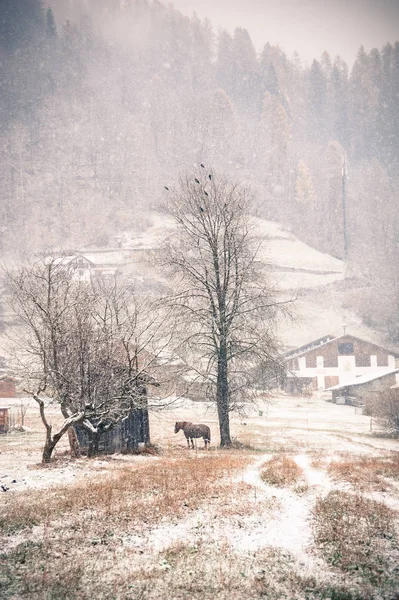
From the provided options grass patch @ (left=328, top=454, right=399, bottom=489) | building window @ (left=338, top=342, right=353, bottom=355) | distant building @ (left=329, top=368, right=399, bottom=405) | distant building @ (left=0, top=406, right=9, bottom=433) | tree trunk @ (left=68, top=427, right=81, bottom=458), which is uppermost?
building window @ (left=338, top=342, right=353, bottom=355)

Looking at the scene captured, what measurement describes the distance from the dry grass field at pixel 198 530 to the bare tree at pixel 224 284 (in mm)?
5201

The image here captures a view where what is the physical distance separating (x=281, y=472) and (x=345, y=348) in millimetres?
58170

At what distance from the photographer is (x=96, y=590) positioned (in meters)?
5.10

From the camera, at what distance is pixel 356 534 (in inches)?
280

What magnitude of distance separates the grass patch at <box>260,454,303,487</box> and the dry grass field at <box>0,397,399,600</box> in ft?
0.24

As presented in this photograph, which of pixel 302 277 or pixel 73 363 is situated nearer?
pixel 73 363

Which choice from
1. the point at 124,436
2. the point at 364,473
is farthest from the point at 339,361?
the point at 364,473

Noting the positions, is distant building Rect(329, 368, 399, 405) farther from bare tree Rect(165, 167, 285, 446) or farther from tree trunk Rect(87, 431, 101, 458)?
tree trunk Rect(87, 431, 101, 458)

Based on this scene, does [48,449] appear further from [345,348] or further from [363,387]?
[345,348]

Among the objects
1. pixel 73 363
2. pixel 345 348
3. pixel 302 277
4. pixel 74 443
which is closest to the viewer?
pixel 73 363

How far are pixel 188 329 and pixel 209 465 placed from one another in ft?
22.0

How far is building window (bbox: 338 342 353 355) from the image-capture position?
215ft

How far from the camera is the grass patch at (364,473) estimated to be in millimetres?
10695

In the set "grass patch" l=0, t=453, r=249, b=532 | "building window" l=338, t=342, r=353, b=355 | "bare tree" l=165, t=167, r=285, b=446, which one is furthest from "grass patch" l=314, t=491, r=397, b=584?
"building window" l=338, t=342, r=353, b=355
